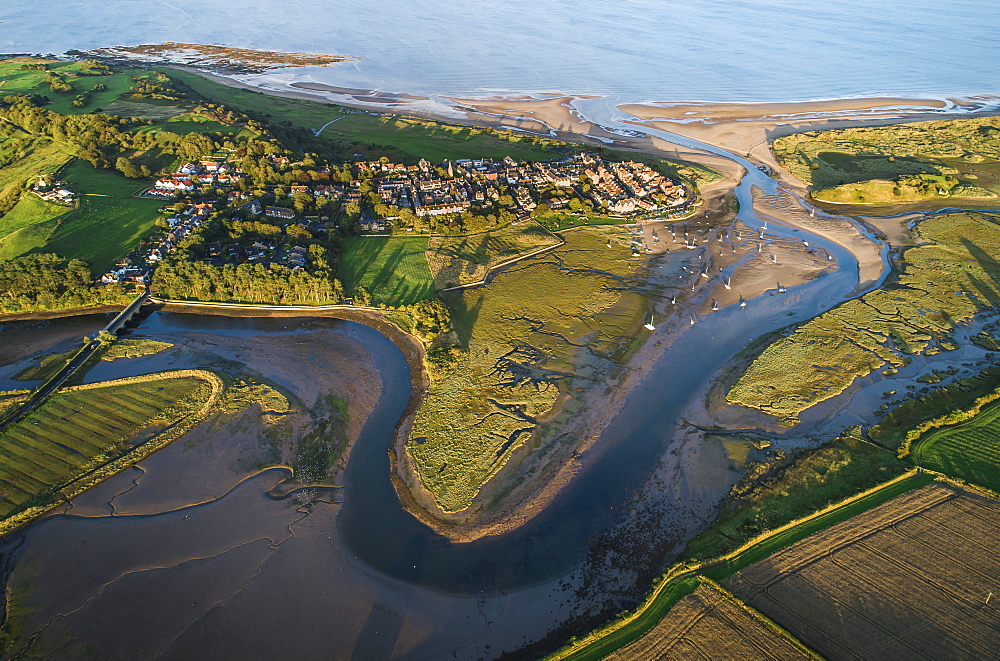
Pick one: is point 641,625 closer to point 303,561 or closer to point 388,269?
point 303,561

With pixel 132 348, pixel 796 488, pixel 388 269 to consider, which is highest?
pixel 388 269

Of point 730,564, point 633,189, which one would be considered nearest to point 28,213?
point 633,189

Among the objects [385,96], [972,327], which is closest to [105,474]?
[972,327]

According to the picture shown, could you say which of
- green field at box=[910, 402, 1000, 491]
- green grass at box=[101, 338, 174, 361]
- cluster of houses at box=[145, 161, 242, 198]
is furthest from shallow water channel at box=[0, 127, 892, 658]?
cluster of houses at box=[145, 161, 242, 198]

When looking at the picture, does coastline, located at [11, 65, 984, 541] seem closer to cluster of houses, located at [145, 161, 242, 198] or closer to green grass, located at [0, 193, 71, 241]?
green grass, located at [0, 193, 71, 241]

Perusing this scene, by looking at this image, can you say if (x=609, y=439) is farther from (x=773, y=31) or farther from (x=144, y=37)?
(x=144, y=37)
